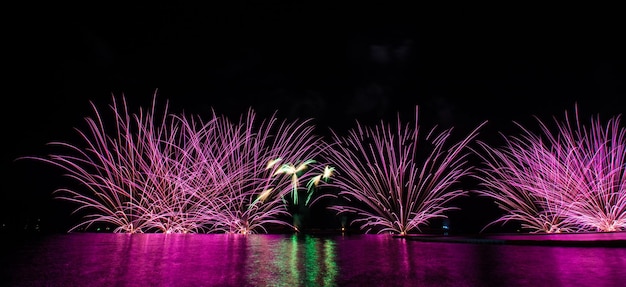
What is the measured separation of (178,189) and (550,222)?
82.9 ft

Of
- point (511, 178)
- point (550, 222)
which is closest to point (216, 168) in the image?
point (511, 178)

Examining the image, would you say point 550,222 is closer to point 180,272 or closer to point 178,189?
point 178,189

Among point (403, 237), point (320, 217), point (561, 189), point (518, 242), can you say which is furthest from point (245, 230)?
point (320, 217)

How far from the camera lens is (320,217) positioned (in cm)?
5194

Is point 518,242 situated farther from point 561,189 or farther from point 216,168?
point 216,168

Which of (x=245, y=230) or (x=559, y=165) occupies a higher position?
(x=559, y=165)

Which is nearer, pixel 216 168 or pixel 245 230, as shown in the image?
pixel 216 168

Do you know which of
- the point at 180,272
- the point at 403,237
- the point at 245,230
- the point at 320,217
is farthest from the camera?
the point at 320,217

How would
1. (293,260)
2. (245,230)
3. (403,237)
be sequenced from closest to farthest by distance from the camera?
(293,260), (403,237), (245,230)

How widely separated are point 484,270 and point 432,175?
18865 millimetres

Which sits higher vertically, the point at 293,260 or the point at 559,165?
the point at 559,165

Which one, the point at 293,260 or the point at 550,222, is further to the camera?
the point at 550,222

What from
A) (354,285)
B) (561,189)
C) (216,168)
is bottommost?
(354,285)

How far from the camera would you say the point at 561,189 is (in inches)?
889
